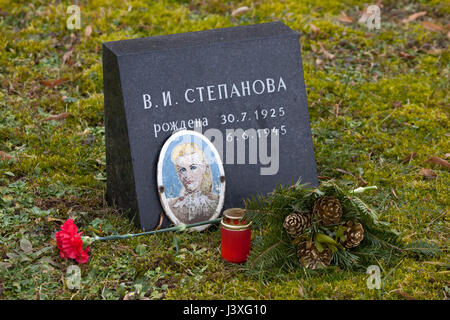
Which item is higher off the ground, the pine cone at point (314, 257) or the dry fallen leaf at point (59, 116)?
the dry fallen leaf at point (59, 116)

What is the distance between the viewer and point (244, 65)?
373 cm

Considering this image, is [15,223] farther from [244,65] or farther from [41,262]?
[244,65]

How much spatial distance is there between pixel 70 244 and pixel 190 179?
0.86 meters

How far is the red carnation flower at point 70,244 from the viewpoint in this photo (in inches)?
121

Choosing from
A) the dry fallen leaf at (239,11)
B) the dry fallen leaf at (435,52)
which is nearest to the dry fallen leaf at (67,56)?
the dry fallen leaf at (239,11)

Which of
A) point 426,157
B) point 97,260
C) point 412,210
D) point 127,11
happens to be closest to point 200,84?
point 97,260

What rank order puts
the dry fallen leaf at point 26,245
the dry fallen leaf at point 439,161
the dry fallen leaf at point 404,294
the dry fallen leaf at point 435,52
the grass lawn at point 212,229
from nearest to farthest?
1. the dry fallen leaf at point 404,294
2. the grass lawn at point 212,229
3. the dry fallen leaf at point 26,245
4. the dry fallen leaf at point 439,161
5. the dry fallen leaf at point 435,52

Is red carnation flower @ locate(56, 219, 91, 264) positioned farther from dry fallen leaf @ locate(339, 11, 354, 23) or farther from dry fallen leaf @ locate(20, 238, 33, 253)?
dry fallen leaf @ locate(339, 11, 354, 23)

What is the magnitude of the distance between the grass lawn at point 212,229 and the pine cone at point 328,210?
31cm

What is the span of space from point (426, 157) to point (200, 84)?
2.03m

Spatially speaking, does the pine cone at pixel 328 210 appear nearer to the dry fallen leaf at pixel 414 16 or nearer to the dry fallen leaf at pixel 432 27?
the dry fallen leaf at pixel 432 27

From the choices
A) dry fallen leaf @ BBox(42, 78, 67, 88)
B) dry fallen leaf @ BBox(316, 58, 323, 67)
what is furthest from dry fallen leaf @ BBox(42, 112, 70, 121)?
dry fallen leaf @ BBox(316, 58, 323, 67)

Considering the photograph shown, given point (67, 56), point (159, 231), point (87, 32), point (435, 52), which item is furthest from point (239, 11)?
point (159, 231)

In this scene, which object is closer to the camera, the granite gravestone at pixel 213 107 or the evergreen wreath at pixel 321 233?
the evergreen wreath at pixel 321 233
